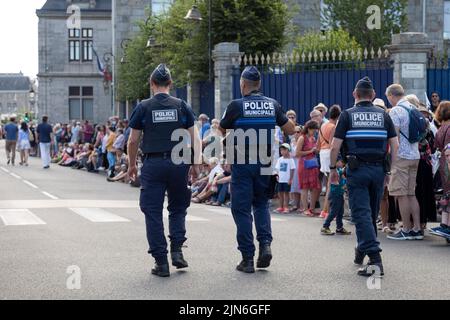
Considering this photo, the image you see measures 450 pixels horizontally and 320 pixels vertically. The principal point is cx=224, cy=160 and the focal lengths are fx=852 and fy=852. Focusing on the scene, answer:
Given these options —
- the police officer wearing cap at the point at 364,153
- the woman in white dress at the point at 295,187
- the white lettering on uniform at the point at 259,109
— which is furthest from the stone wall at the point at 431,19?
the white lettering on uniform at the point at 259,109

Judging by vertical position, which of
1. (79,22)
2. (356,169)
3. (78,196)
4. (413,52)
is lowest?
(78,196)

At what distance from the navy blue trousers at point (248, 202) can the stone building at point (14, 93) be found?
516ft

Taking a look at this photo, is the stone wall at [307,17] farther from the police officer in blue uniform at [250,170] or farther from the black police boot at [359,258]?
the police officer in blue uniform at [250,170]

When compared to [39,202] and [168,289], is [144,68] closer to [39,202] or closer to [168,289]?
[39,202]

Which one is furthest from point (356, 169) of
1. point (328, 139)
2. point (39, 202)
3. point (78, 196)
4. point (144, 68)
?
point (144, 68)

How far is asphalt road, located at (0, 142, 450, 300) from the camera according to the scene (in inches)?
285

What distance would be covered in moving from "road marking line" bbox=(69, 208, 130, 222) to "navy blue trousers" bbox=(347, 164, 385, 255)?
5.27 meters

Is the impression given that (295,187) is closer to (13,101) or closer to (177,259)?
(177,259)

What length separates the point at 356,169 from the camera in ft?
27.5

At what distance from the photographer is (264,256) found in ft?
27.2

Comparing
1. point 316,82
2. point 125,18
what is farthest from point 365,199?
point 125,18

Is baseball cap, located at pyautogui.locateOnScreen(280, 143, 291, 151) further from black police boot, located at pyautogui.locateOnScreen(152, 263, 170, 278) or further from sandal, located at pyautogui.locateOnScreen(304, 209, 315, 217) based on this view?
black police boot, located at pyautogui.locateOnScreen(152, 263, 170, 278)

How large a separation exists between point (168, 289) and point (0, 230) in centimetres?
493
